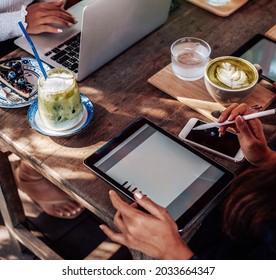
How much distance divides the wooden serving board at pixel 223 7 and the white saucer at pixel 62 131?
64cm

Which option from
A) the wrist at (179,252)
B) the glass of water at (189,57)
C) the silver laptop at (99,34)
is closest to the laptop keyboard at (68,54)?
the silver laptop at (99,34)

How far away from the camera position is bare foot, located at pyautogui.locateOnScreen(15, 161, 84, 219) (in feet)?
7.18

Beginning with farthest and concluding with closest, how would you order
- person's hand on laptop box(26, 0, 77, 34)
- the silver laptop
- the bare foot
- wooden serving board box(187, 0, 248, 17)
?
the bare foot → wooden serving board box(187, 0, 248, 17) → person's hand on laptop box(26, 0, 77, 34) → the silver laptop

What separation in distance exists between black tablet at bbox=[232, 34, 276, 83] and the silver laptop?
31cm

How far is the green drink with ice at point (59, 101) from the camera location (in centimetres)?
132

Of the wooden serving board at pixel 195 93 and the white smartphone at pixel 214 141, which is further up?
the wooden serving board at pixel 195 93

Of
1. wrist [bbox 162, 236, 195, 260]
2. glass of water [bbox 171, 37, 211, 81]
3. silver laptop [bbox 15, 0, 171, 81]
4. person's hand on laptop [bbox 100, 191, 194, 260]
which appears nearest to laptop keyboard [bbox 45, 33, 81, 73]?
silver laptop [bbox 15, 0, 171, 81]

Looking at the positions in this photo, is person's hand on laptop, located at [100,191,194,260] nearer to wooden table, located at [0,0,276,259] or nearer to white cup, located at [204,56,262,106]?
wooden table, located at [0,0,276,259]

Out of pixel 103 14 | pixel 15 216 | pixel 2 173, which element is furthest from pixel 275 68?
pixel 15 216

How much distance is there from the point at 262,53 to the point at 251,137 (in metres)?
0.44

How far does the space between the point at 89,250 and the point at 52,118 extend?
93cm

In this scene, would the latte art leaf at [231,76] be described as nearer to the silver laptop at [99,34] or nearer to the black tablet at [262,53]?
the black tablet at [262,53]

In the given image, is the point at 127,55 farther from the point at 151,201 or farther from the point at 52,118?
the point at 151,201

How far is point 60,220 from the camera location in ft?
7.31
